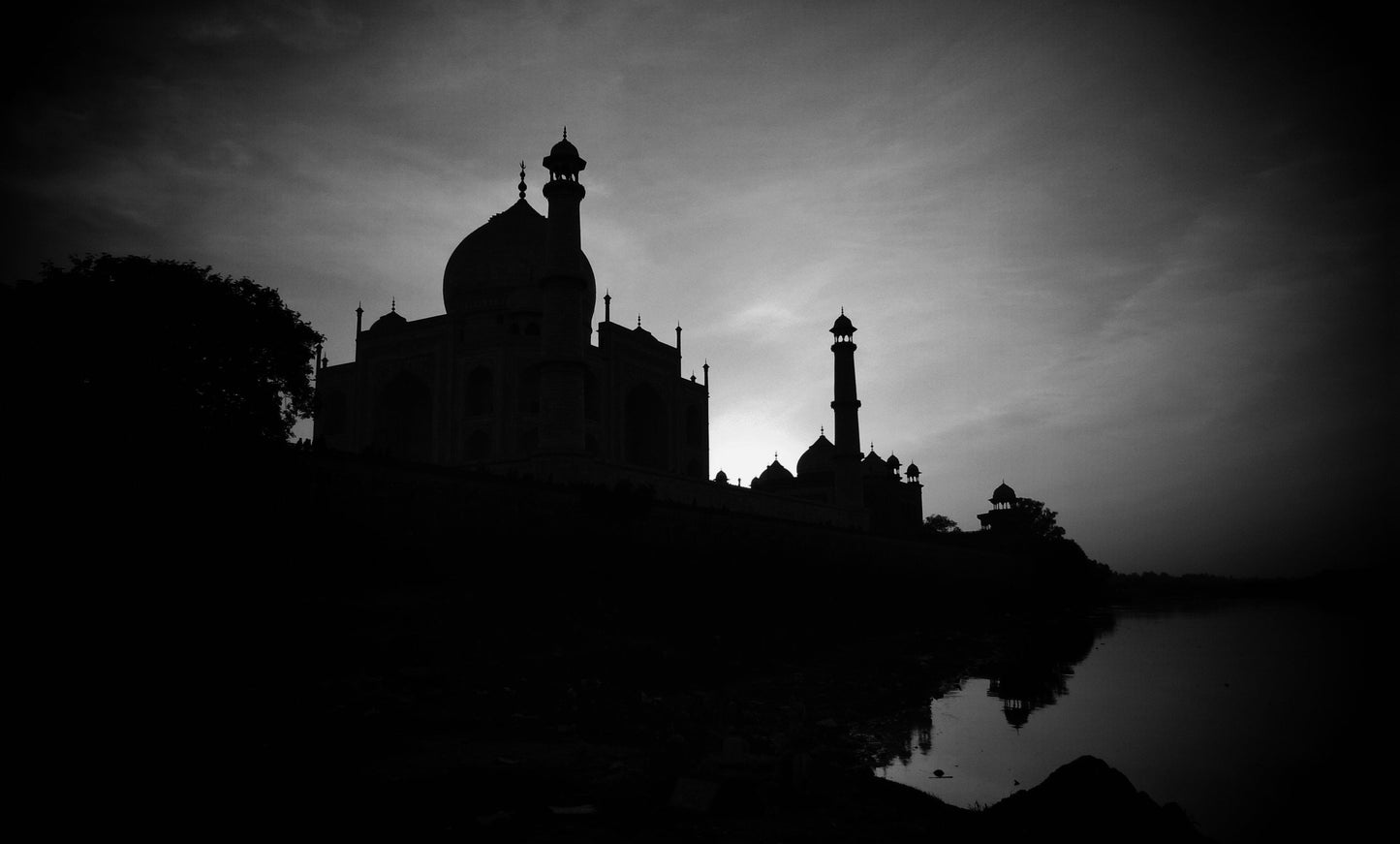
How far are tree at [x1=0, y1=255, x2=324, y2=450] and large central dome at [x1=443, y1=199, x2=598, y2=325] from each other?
14.3 meters

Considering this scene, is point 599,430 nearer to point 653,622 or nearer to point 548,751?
point 653,622

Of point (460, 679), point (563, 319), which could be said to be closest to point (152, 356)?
point (460, 679)

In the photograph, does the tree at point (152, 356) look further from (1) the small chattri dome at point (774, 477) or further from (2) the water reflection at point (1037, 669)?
(1) the small chattri dome at point (774, 477)

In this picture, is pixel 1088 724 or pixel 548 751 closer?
pixel 548 751

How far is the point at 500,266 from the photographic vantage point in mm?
32188

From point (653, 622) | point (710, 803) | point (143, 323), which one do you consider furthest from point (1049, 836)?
point (143, 323)

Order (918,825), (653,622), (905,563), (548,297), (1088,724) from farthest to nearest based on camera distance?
(905,563) < (548,297) < (653,622) < (1088,724) < (918,825)

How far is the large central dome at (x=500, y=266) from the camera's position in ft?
104

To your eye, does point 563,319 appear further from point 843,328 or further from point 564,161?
point 843,328

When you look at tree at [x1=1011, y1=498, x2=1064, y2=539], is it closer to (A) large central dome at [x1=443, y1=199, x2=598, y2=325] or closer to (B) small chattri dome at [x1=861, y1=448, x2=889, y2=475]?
(B) small chattri dome at [x1=861, y1=448, x2=889, y2=475]

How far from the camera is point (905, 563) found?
32.8 m

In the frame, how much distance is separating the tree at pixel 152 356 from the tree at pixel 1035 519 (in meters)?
51.2

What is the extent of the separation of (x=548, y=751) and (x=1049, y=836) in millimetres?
4313

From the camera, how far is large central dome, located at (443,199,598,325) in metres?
31.6
